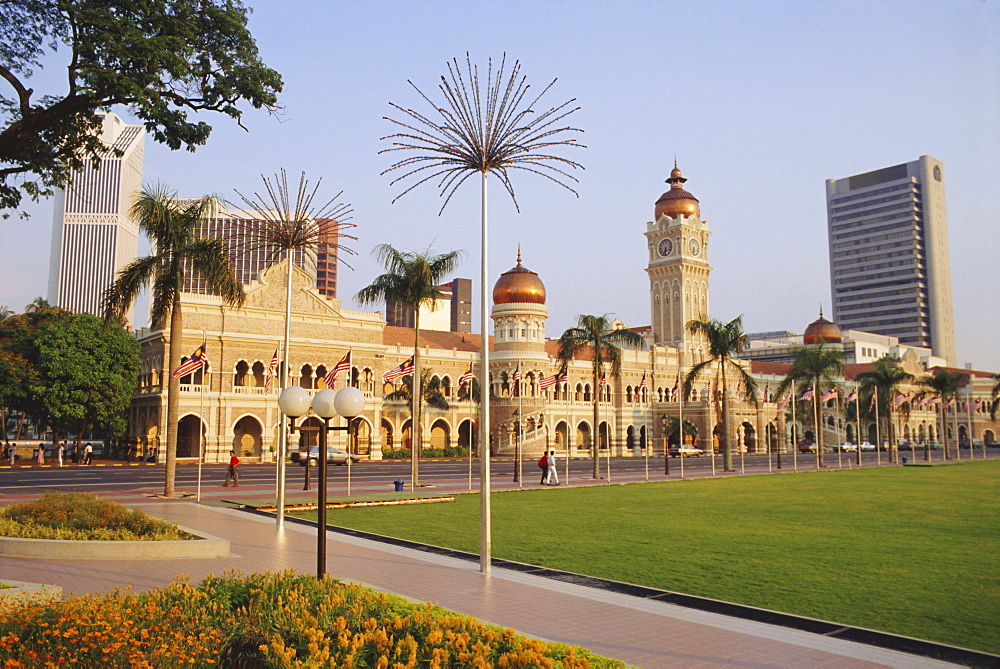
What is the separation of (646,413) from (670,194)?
28.6m

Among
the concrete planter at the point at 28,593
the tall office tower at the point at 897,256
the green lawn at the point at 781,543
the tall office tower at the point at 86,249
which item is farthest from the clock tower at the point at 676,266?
the tall office tower at the point at 86,249

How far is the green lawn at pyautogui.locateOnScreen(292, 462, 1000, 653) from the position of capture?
968cm

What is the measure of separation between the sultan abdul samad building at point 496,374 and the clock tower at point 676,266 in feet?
0.51

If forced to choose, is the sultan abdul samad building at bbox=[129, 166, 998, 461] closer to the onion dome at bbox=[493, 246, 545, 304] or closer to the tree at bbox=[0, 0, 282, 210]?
the onion dome at bbox=[493, 246, 545, 304]

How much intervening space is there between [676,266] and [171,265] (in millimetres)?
71594

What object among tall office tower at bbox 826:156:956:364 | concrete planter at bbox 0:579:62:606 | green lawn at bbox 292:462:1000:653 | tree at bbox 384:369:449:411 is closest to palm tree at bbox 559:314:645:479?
green lawn at bbox 292:462:1000:653

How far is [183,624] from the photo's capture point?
668cm

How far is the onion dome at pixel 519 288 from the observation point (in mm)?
70062

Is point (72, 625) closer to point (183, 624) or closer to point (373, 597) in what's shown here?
point (183, 624)

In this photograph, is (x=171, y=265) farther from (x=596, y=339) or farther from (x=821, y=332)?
(x=821, y=332)

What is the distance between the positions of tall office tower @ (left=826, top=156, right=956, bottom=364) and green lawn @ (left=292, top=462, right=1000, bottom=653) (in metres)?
153

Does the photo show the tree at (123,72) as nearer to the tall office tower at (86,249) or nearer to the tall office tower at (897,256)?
the tall office tower at (86,249)

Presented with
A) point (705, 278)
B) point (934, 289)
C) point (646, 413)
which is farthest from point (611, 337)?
point (934, 289)

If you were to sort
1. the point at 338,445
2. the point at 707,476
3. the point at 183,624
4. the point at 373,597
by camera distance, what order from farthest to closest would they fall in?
the point at 338,445
the point at 707,476
the point at 373,597
the point at 183,624
